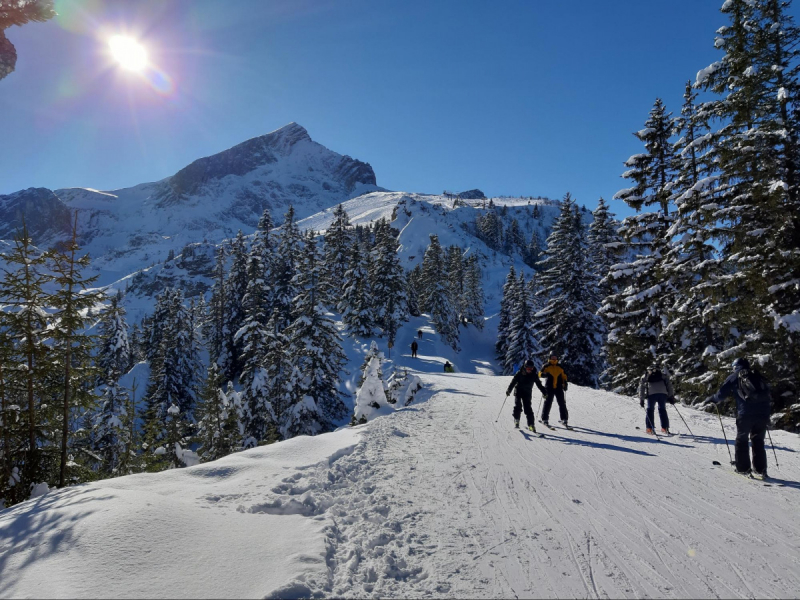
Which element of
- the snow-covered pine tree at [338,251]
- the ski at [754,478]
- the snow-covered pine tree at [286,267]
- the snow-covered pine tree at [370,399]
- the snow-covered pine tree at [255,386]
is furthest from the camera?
the snow-covered pine tree at [338,251]

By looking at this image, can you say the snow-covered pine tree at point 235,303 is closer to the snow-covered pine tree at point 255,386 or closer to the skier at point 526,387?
the snow-covered pine tree at point 255,386

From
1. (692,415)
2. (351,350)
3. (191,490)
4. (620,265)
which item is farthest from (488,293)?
(191,490)

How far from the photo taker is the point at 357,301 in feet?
136

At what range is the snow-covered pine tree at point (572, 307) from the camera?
26016mm

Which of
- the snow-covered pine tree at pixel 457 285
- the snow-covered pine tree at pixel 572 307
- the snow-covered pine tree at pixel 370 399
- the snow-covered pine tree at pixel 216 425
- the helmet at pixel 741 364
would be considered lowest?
the snow-covered pine tree at pixel 216 425

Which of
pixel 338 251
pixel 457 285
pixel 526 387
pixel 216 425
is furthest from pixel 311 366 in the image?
pixel 457 285

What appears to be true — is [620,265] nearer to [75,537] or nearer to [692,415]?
[692,415]

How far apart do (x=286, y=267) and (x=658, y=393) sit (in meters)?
36.4

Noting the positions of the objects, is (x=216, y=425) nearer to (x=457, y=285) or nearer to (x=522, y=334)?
(x=522, y=334)

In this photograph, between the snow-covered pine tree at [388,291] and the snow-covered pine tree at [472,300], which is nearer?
the snow-covered pine tree at [388,291]

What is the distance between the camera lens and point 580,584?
398cm

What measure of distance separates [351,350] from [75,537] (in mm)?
36394

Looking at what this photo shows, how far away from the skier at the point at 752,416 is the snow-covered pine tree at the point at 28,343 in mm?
14775

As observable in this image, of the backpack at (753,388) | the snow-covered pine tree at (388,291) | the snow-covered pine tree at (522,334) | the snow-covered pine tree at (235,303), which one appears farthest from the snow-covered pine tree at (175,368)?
the backpack at (753,388)
